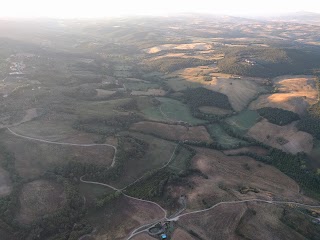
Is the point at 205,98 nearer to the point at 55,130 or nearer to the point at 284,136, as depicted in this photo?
the point at 284,136

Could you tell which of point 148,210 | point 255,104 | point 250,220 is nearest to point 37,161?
point 148,210

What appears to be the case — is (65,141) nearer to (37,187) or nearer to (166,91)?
(37,187)

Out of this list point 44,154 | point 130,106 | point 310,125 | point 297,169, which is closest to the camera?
point 44,154

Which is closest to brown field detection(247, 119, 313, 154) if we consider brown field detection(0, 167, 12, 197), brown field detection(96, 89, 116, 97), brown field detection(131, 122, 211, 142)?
brown field detection(131, 122, 211, 142)

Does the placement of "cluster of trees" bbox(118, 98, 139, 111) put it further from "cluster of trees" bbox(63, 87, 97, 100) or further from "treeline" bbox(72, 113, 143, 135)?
"cluster of trees" bbox(63, 87, 97, 100)

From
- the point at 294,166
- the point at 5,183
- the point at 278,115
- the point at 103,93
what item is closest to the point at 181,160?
Answer: the point at 294,166

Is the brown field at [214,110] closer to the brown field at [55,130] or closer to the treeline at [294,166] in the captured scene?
the treeline at [294,166]
